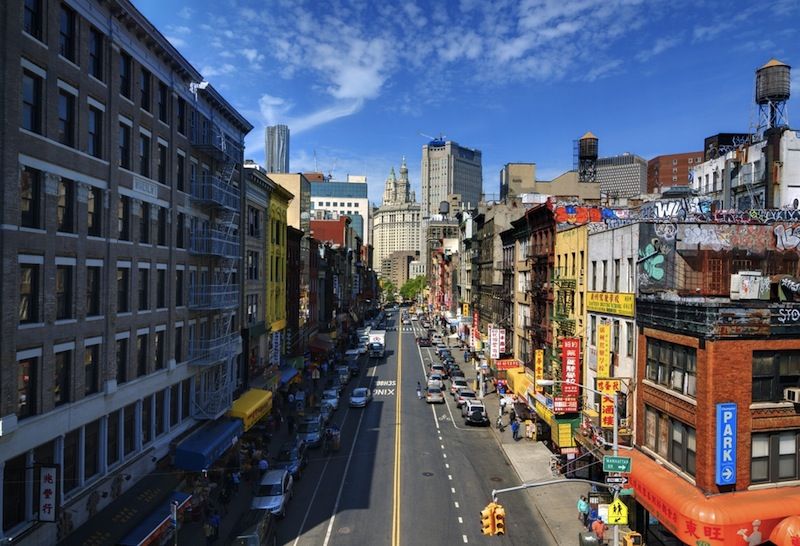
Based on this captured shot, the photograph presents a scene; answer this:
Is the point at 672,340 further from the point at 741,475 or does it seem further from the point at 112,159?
the point at 112,159

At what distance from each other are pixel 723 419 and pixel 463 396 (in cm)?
3286

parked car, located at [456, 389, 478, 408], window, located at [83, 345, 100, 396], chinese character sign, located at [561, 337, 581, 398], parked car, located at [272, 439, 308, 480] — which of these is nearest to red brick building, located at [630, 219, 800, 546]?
chinese character sign, located at [561, 337, 581, 398]

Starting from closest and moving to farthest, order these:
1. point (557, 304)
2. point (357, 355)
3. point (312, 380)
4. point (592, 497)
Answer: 1. point (592, 497)
2. point (557, 304)
3. point (312, 380)
4. point (357, 355)

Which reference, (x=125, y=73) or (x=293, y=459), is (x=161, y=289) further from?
(x=293, y=459)

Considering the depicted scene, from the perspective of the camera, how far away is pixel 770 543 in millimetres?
19562

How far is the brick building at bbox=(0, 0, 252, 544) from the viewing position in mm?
17750

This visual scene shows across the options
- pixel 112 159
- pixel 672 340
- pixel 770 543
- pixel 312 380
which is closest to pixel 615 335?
pixel 672 340

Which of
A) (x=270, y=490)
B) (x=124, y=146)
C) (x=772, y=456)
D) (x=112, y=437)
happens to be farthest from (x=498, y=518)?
(x=124, y=146)

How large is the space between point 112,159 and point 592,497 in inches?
979

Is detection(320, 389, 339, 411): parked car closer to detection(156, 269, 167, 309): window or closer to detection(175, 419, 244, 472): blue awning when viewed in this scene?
detection(175, 419, 244, 472): blue awning

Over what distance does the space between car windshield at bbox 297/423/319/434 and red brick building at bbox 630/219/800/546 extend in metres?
22.1

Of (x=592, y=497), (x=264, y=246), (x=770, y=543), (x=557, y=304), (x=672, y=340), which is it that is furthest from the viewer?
(x=264, y=246)

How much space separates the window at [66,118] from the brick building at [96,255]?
0.22 ft

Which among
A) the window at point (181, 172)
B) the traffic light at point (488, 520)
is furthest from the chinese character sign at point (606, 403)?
the window at point (181, 172)
